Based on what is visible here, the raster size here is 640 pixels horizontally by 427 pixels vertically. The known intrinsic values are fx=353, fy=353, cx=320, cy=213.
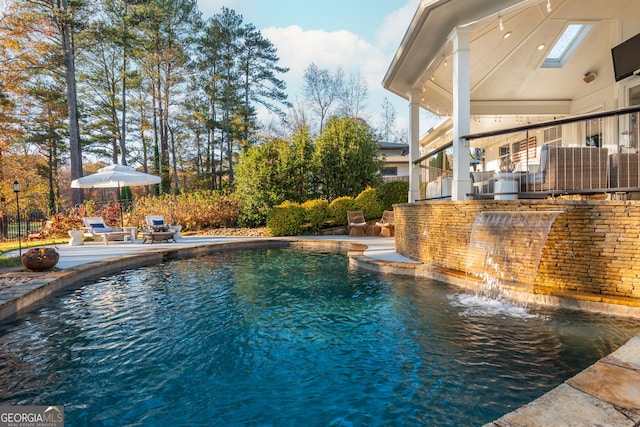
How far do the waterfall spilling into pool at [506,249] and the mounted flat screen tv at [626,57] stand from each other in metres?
4.66

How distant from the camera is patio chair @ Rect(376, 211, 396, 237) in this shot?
12.1 m

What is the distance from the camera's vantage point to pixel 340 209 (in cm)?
1333

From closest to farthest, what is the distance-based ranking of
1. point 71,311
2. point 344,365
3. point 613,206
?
1. point 344,365
2. point 613,206
3. point 71,311

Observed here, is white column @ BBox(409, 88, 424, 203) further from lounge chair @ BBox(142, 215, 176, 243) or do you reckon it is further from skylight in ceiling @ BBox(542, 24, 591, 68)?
lounge chair @ BBox(142, 215, 176, 243)

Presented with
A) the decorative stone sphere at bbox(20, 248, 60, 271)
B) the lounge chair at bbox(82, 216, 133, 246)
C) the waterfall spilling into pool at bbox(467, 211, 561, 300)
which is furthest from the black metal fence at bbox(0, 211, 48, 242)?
the waterfall spilling into pool at bbox(467, 211, 561, 300)

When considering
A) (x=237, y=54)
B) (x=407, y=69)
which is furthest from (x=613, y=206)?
(x=237, y=54)

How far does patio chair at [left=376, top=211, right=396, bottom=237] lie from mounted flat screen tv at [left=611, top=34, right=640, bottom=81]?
6.92 meters

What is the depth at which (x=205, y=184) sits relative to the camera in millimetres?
27609

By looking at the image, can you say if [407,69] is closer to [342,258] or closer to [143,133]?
[342,258]

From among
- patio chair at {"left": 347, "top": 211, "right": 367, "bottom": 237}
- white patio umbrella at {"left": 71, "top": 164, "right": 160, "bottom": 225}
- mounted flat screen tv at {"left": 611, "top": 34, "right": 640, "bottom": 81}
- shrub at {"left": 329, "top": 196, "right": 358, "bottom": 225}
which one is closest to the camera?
mounted flat screen tv at {"left": 611, "top": 34, "right": 640, "bottom": 81}

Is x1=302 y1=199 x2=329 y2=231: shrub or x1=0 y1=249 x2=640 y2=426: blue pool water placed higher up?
x1=302 y1=199 x2=329 y2=231: shrub

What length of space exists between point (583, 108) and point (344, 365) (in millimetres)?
9722

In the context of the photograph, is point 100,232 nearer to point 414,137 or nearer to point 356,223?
point 356,223

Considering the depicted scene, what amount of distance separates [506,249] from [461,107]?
2.40 m
